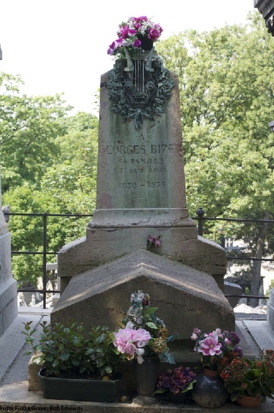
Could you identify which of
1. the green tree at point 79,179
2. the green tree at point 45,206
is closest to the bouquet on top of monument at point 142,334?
the green tree at point 79,179

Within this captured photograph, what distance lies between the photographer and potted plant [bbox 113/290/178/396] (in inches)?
152

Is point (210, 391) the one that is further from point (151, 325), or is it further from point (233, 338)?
point (151, 325)

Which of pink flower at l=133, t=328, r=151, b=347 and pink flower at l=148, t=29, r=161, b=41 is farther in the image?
pink flower at l=148, t=29, r=161, b=41

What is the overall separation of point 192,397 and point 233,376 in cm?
42

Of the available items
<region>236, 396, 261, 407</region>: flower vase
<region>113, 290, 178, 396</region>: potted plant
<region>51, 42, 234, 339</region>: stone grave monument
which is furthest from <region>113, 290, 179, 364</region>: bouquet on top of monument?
<region>51, 42, 234, 339</region>: stone grave monument

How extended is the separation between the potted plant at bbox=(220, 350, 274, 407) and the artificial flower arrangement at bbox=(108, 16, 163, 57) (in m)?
3.89

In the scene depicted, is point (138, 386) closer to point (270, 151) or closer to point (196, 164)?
point (196, 164)

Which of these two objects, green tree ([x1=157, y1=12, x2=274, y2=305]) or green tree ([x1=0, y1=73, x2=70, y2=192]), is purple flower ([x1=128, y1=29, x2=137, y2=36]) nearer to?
green tree ([x1=157, y1=12, x2=274, y2=305])

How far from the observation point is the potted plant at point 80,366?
3977 millimetres

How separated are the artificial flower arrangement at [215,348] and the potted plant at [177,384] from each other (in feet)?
0.58

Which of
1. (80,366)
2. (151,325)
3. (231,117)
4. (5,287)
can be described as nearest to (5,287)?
(5,287)

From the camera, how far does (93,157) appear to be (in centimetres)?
2067

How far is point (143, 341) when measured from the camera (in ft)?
12.7

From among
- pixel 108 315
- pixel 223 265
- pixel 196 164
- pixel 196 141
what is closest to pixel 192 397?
pixel 108 315
